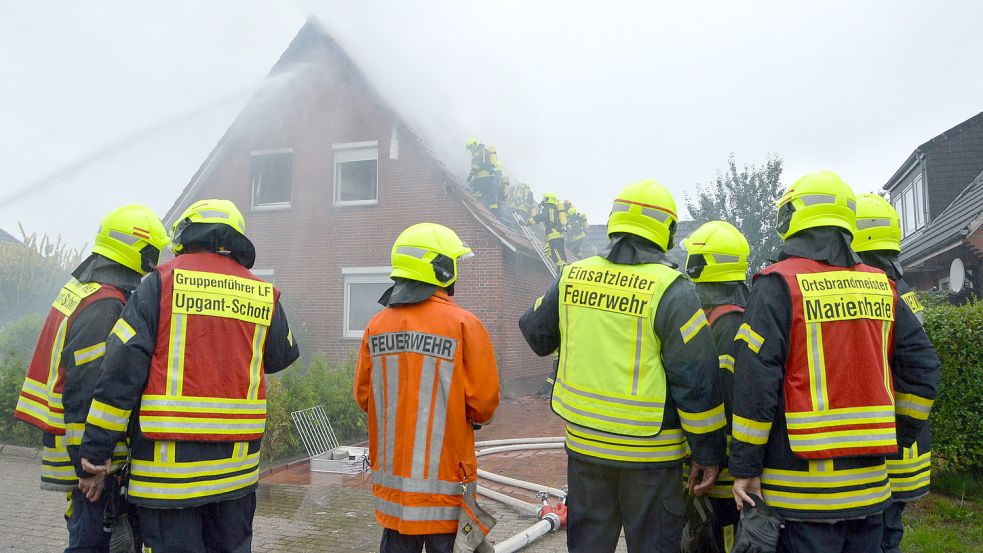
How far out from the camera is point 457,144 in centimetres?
1798

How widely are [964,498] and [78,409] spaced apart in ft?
20.5

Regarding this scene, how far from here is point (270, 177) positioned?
49.9 ft

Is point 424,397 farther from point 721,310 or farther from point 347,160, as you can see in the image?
point 347,160

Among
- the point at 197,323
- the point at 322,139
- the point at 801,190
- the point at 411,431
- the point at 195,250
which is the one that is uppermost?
the point at 322,139

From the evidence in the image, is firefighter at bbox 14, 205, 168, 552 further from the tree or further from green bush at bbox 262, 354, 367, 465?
the tree

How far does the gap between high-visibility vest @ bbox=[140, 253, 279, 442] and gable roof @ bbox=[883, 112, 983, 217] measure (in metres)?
16.4

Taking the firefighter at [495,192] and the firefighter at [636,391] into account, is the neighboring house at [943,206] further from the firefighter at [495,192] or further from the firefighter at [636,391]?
the firefighter at [636,391]

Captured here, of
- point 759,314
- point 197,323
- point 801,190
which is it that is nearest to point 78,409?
point 197,323

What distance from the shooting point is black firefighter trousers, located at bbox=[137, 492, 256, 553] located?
2760mm

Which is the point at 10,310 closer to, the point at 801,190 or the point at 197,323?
the point at 197,323

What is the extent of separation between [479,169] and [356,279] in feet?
11.5

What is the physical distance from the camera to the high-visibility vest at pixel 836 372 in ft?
8.21

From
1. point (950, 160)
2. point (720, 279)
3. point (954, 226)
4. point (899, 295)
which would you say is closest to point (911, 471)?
point (899, 295)

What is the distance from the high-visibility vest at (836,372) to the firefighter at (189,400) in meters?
2.26
